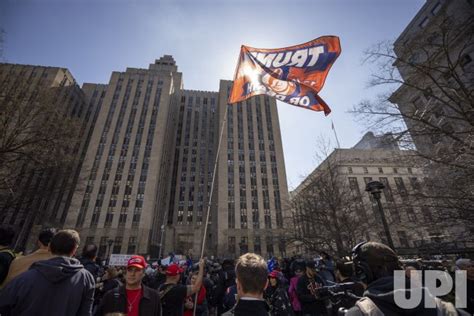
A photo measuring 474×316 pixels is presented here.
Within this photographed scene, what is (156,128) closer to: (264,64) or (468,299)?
(264,64)

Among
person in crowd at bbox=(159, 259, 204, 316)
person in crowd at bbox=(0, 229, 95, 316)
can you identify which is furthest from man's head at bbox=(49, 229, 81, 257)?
person in crowd at bbox=(159, 259, 204, 316)

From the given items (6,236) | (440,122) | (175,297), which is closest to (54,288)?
(6,236)

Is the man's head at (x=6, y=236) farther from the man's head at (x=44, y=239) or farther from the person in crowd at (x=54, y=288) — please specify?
the person in crowd at (x=54, y=288)

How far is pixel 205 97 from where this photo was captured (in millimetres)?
87312

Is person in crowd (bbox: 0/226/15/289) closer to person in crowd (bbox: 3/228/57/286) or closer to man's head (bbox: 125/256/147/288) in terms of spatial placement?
person in crowd (bbox: 3/228/57/286)

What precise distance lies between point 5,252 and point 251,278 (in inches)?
131

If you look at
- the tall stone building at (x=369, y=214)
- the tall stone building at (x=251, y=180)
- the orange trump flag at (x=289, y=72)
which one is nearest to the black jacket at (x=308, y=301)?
the orange trump flag at (x=289, y=72)

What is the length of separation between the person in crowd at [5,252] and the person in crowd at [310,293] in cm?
519

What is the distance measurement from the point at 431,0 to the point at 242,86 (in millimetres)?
28480

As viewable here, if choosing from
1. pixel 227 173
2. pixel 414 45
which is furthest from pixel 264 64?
pixel 227 173

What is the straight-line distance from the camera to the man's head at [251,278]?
197cm

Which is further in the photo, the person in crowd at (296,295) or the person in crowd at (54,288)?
the person in crowd at (296,295)

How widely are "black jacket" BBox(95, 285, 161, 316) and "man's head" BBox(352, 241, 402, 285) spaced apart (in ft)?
8.98

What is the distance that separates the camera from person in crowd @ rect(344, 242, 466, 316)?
136cm
